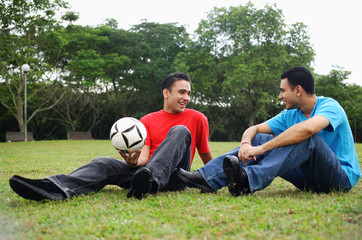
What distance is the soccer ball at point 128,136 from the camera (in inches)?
150

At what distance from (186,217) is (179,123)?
1864 millimetres

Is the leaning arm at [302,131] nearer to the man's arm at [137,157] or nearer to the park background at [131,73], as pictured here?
the park background at [131,73]

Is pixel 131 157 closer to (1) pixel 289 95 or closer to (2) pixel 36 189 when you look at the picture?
(2) pixel 36 189

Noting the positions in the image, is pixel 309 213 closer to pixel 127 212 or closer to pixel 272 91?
pixel 127 212

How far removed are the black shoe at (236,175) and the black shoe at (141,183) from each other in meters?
0.77

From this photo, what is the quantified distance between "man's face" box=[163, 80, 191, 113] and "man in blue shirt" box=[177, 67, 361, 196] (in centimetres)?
94

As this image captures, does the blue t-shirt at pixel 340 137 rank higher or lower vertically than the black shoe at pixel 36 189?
higher

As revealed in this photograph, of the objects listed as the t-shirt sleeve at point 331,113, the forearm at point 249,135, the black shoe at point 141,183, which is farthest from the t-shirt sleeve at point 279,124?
the black shoe at point 141,183

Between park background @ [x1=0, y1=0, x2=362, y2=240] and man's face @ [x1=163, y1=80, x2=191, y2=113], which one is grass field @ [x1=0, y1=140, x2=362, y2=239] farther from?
man's face @ [x1=163, y1=80, x2=191, y2=113]

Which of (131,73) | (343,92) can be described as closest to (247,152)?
(131,73)

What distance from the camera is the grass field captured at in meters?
2.29

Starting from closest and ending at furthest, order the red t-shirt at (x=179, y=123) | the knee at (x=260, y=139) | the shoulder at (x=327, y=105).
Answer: the shoulder at (x=327, y=105), the knee at (x=260, y=139), the red t-shirt at (x=179, y=123)

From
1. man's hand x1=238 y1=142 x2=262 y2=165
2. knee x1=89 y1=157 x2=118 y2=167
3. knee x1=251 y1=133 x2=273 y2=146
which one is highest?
knee x1=251 y1=133 x2=273 y2=146

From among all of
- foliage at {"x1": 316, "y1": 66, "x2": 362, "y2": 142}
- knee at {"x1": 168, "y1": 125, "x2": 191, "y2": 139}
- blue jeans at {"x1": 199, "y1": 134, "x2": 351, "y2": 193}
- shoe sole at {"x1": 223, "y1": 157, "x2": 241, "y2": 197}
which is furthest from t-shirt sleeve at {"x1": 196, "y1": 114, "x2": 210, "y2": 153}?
foliage at {"x1": 316, "y1": 66, "x2": 362, "y2": 142}
